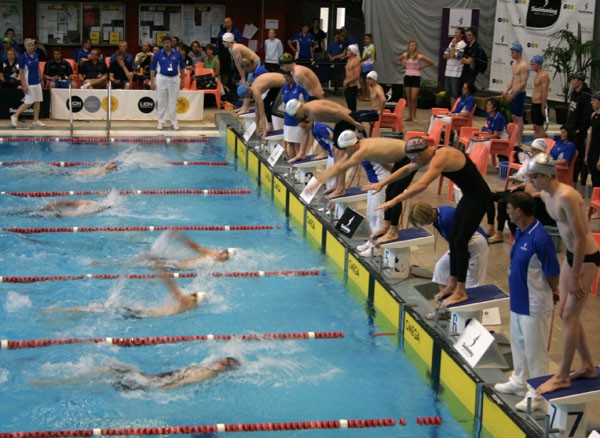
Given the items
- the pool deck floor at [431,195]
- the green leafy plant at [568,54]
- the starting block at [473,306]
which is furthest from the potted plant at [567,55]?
Answer: the starting block at [473,306]

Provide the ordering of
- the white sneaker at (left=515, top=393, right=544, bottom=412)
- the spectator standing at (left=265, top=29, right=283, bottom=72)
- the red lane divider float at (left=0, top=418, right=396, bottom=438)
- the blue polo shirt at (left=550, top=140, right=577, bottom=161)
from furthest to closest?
the spectator standing at (left=265, top=29, right=283, bottom=72)
the blue polo shirt at (left=550, top=140, right=577, bottom=161)
the red lane divider float at (left=0, top=418, right=396, bottom=438)
the white sneaker at (left=515, top=393, right=544, bottom=412)

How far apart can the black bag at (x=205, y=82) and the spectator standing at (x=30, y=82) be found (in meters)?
3.22

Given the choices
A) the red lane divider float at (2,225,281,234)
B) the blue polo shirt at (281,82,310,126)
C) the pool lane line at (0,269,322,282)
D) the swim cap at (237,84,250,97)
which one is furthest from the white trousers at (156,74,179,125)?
the pool lane line at (0,269,322,282)

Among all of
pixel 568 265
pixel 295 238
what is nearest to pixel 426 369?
pixel 568 265

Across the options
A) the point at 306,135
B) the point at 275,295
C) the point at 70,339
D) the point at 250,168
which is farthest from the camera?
the point at 250,168

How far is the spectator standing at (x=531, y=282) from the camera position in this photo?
497cm

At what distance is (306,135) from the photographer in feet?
34.9

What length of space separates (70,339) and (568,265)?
366 cm

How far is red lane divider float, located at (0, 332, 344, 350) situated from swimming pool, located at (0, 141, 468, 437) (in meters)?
0.05

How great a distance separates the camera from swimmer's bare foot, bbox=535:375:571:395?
15.5 feet

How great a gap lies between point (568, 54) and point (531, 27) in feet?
5.17

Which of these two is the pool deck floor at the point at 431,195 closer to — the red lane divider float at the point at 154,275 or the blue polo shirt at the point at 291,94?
the red lane divider float at the point at 154,275

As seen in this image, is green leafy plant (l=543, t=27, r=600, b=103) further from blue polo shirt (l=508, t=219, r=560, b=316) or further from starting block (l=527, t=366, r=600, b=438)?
starting block (l=527, t=366, r=600, b=438)

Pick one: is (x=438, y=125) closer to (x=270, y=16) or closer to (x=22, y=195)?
(x=22, y=195)
